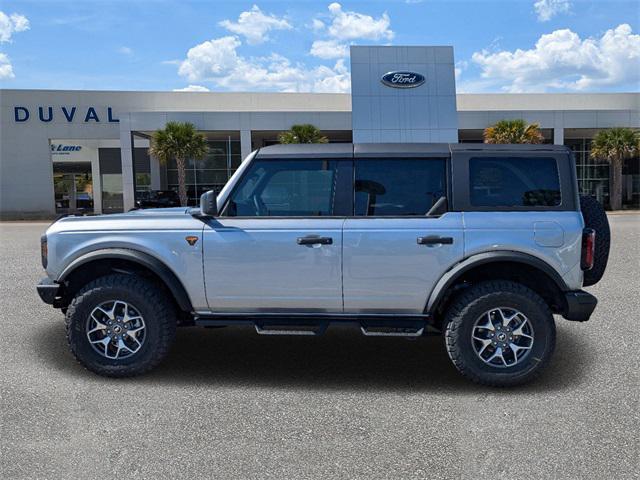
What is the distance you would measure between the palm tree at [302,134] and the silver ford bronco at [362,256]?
80.1ft

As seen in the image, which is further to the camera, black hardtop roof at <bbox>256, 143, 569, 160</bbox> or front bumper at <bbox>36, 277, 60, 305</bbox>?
front bumper at <bbox>36, 277, 60, 305</bbox>

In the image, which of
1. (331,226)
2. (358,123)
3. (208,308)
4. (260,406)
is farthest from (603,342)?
(358,123)

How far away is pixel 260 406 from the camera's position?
3.79 m

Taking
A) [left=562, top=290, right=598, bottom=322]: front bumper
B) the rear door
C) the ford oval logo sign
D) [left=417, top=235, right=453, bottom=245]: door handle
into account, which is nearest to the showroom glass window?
the ford oval logo sign

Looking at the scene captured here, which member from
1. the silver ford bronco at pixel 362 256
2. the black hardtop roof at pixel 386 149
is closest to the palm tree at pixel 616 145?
the silver ford bronco at pixel 362 256

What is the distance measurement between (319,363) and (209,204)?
5.68 feet

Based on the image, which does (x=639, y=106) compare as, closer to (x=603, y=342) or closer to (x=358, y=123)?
(x=358, y=123)

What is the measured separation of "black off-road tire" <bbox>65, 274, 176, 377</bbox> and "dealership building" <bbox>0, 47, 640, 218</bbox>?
24305mm

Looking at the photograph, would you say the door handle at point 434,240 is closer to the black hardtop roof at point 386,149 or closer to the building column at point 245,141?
the black hardtop roof at point 386,149

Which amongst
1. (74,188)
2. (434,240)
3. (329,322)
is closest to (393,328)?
(329,322)

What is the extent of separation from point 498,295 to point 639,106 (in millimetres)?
42012

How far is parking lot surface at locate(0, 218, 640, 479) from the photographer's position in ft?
9.80

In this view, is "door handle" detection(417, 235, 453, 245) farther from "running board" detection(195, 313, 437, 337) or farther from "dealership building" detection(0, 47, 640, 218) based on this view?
"dealership building" detection(0, 47, 640, 218)

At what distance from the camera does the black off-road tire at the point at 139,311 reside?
428cm
